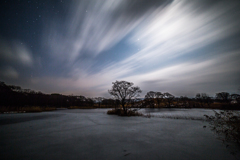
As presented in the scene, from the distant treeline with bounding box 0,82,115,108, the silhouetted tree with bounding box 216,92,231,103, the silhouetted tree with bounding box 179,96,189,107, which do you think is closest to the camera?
the distant treeline with bounding box 0,82,115,108

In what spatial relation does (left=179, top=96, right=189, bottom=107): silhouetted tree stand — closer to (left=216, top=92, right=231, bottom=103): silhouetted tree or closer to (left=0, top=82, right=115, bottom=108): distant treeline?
(left=216, top=92, right=231, bottom=103): silhouetted tree

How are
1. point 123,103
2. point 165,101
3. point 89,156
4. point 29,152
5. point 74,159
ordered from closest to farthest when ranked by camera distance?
point 74,159, point 89,156, point 29,152, point 123,103, point 165,101

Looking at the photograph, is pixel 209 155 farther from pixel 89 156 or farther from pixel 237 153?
pixel 89 156

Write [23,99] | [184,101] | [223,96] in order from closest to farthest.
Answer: [23,99], [223,96], [184,101]

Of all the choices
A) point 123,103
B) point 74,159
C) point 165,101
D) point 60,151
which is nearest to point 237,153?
point 74,159

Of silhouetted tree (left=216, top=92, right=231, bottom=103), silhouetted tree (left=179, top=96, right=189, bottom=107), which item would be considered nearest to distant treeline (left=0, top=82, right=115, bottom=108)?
silhouetted tree (left=179, top=96, right=189, bottom=107)

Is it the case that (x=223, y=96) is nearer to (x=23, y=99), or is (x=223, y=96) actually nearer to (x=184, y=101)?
(x=184, y=101)

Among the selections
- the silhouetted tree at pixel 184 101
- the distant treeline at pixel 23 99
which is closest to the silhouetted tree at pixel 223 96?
the silhouetted tree at pixel 184 101

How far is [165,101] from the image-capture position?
186ft

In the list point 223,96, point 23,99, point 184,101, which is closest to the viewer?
point 23,99

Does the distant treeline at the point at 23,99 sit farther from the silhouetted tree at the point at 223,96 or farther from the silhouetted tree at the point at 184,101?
the silhouetted tree at the point at 223,96

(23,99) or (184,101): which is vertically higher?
(23,99)

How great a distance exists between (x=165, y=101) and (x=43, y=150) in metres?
62.3

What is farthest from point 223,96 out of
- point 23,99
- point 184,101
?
point 23,99
